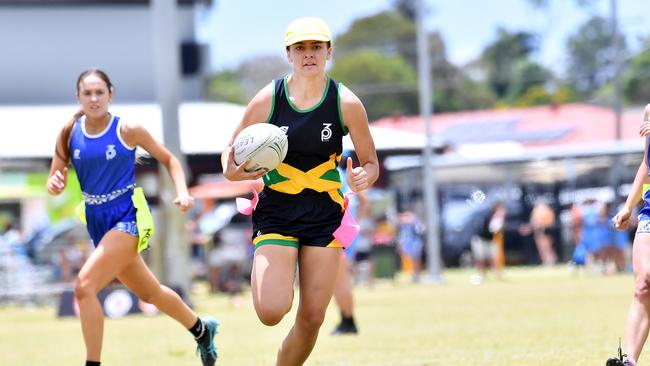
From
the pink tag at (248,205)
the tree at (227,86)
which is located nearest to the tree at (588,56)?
the tree at (227,86)

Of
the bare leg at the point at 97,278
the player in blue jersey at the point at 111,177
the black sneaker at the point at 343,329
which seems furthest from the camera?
the black sneaker at the point at 343,329

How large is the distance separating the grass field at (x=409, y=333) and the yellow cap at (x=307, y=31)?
3610mm

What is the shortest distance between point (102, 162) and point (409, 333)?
582cm

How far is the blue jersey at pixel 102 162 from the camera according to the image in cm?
924

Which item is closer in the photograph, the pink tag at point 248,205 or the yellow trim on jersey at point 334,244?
the yellow trim on jersey at point 334,244

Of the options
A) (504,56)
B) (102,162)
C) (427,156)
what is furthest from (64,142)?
(504,56)

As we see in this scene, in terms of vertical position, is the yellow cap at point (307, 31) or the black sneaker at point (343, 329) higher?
the yellow cap at point (307, 31)

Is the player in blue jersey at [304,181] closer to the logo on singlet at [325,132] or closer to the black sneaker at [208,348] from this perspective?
the logo on singlet at [325,132]

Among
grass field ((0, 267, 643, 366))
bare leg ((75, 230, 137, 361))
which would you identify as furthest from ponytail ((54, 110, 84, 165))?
grass field ((0, 267, 643, 366))

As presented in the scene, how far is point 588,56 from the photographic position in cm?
9412

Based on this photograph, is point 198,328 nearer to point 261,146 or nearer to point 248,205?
point 248,205

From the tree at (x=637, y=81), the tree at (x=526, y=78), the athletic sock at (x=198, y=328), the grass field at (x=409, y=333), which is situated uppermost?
the tree at (x=526, y=78)

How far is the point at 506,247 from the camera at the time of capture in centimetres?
3456

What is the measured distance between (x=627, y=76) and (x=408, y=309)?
218ft
